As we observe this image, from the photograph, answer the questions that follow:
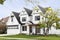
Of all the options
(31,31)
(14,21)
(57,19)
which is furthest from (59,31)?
(14,21)

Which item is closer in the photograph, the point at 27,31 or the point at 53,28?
the point at 53,28

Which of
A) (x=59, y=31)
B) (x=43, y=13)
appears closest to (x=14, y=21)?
(x=43, y=13)

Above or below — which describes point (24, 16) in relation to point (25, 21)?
above

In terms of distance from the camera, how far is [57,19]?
12281mm

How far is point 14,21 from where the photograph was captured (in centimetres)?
1506

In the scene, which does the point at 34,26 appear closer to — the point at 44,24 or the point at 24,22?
the point at 24,22

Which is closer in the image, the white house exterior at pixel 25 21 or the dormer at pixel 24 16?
the white house exterior at pixel 25 21

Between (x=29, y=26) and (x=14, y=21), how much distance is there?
1.13 meters

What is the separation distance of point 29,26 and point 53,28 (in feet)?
8.29

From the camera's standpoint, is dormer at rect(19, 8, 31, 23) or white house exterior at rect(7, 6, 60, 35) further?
dormer at rect(19, 8, 31, 23)

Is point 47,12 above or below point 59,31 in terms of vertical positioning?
above

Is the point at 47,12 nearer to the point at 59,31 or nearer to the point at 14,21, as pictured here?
the point at 59,31

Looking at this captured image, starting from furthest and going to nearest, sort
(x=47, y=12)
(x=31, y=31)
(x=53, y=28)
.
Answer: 1. (x=31, y=31)
2. (x=53, y=28)
3. (x=47, y=12)

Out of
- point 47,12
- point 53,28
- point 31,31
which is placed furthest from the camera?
point 31,31
